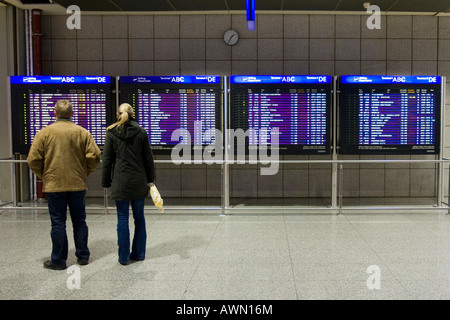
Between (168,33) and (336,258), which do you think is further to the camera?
(168,33)

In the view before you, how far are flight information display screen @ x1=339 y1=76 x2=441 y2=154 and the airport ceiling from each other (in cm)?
125

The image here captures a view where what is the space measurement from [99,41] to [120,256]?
4.95 m

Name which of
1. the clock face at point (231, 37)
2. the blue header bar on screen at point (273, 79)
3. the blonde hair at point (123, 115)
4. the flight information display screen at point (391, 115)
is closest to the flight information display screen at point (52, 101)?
the blue header bar on screen at point (273, 79)

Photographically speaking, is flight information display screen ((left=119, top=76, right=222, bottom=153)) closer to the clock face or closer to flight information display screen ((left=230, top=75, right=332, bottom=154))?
flight information display screen ((left=230, top=75, right=332, bottom=154))

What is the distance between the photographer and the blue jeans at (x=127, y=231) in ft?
13.8

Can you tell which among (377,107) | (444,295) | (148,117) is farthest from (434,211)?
(148,117)

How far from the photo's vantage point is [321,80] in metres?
6.72

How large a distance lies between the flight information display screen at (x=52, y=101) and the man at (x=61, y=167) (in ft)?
8.85

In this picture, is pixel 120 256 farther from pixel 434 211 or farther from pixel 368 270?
pixel 434 211

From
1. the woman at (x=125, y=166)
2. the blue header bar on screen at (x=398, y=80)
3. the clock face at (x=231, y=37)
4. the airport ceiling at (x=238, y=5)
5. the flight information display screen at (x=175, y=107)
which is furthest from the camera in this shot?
the clock face at (x=231, y=37)

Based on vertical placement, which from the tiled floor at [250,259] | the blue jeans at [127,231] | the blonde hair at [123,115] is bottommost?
the tiled floor at [250,259]

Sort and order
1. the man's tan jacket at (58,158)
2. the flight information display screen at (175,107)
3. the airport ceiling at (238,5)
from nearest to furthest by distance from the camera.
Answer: the man's tan jacket at (58,158)
the flight information display screen at (175,107)
the airport ceiling at (238,5)

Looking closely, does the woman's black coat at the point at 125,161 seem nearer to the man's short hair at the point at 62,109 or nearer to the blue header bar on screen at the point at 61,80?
the man's short hair at the point at 62,109

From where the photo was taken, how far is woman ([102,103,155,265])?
13.5 feet
